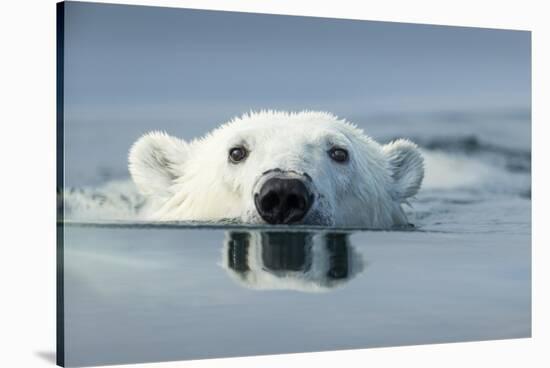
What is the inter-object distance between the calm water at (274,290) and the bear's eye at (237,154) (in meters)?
0.53

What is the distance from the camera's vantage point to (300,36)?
8039mm

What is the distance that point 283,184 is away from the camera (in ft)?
23.4

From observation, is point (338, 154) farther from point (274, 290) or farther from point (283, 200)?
point (274, 290)

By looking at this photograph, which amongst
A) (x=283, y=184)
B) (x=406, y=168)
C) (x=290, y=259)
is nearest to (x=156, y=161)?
(x=283, y=184)

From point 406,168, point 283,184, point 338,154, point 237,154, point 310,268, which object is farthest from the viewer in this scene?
point 406,168

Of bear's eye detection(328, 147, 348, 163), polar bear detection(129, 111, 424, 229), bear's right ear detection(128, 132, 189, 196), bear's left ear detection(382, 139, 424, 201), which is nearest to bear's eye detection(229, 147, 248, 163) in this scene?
polar bear detection(129, 111, 424, 229)

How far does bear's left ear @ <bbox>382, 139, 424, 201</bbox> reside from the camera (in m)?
8.29

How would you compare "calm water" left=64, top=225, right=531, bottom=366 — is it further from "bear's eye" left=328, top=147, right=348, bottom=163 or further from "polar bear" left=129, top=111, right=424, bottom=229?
"bear's eye" left=328, top=147, right=348, bottom=163

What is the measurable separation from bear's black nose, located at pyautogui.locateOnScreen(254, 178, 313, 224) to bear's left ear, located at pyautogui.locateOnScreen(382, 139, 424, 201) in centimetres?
131

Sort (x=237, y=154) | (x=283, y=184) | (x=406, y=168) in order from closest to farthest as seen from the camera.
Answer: (x=283, y=184)
(x=237, y=154)
(x=406, y=168)

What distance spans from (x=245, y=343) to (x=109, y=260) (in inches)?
47.7

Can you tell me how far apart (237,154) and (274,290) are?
1.05 metres

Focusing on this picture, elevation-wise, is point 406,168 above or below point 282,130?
below

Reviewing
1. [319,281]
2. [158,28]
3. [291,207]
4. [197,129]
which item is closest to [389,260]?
[319,281]
